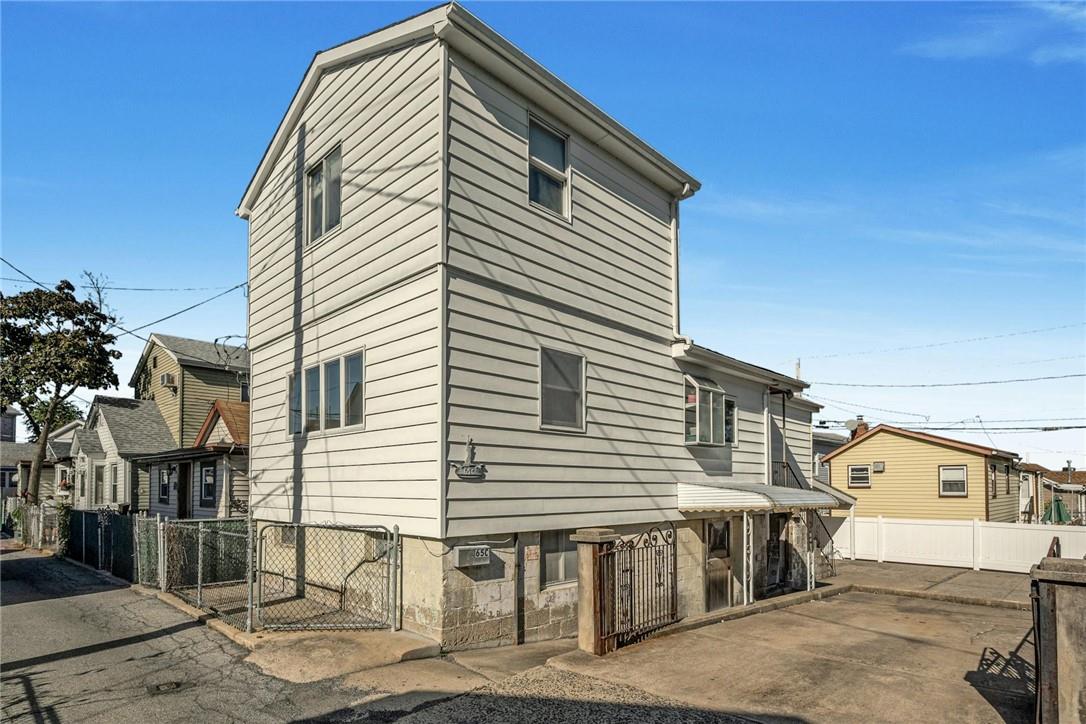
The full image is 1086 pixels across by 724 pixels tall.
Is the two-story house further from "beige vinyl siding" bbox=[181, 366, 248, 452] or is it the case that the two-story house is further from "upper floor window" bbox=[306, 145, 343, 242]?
"beige vinyl siding" bbox=[181, 366, 248, 452]

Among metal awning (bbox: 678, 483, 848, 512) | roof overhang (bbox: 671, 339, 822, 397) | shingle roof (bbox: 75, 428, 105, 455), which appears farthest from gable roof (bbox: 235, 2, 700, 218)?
shingle roof (bbox: 75, 428, 105, 455)

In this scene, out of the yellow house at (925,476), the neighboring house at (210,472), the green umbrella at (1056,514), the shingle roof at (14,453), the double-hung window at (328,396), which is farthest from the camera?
the shingle roof at (14,453)

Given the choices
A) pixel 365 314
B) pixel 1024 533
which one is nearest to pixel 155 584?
pixel 365 314

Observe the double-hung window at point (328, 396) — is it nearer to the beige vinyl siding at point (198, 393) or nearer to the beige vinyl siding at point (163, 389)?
the beige vinyl siding at point (198, 393)

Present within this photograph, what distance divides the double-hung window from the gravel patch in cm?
461

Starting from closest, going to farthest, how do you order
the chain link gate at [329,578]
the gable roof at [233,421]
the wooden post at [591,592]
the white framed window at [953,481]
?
the wooden post at [591,592]
the chain link gate at [329,578]
the gable roof at [233,421]
the white framed window at [953,481]

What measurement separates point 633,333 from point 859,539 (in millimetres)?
16917

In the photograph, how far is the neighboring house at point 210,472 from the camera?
18.5 meters

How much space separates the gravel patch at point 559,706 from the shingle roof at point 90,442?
88.3 ft

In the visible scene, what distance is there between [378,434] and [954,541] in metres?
21.0

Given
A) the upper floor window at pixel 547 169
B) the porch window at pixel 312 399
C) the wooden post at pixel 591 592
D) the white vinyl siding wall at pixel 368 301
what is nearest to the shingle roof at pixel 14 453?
the white vinyl siding wall at pixel 368 301

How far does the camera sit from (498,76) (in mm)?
10125

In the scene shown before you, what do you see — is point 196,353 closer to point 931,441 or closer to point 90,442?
point 90,442

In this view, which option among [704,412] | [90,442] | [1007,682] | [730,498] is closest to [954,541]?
[704,412]
